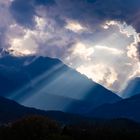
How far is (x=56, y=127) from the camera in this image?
19762 centimetres

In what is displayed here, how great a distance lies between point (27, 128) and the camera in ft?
628

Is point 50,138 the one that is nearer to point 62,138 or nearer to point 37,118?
point 62,138

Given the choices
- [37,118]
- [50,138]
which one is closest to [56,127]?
[37,118]

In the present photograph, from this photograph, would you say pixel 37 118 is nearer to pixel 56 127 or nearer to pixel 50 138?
pixel 56 127

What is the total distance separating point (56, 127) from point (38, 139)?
17.3 meters

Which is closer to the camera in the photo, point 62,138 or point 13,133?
point 62,138

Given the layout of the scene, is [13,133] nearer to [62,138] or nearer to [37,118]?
[37,118]

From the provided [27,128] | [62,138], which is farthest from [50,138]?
[27,128]

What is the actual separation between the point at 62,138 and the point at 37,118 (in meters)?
28.0

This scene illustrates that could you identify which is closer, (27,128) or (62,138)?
(62,138)

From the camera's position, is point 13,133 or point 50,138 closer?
point 50,138

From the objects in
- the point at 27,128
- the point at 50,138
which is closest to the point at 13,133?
the point at 27,128

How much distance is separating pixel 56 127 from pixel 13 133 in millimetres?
21441

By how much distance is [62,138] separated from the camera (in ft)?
570
